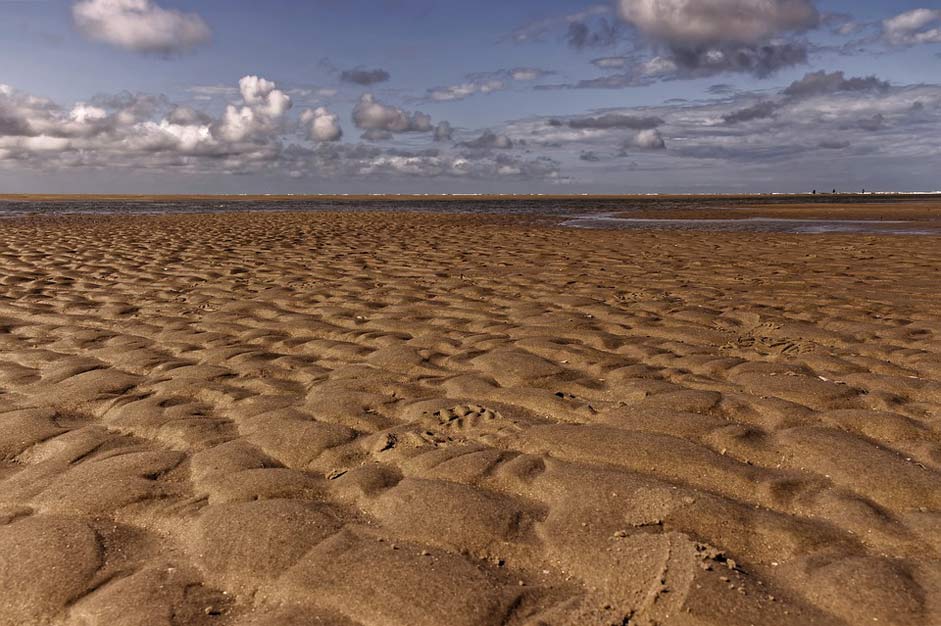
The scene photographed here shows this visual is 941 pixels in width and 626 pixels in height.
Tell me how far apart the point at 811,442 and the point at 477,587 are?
2118 mm

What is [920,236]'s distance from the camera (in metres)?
16.3

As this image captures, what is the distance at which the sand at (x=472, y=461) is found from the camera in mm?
2301

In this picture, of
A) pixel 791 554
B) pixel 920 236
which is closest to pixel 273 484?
pixel 791 554

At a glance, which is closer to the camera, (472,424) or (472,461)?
(472,461)

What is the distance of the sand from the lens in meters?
2.30

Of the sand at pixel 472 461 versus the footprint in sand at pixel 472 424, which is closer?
the sand at pixel 472 461

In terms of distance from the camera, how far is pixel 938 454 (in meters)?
3.42

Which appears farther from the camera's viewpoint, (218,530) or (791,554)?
(218,530)

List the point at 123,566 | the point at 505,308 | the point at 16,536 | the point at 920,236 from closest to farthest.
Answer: the point at 123,566, the point at 16,536, the point at 505,308, the point at 920,236

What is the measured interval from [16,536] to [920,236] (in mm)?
18557

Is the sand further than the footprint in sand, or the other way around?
the footprint in sand

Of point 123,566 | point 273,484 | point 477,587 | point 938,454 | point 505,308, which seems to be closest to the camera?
point 477,587

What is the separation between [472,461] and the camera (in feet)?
11.0

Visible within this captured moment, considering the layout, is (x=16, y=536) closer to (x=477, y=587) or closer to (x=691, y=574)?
(x=477, y=587)
